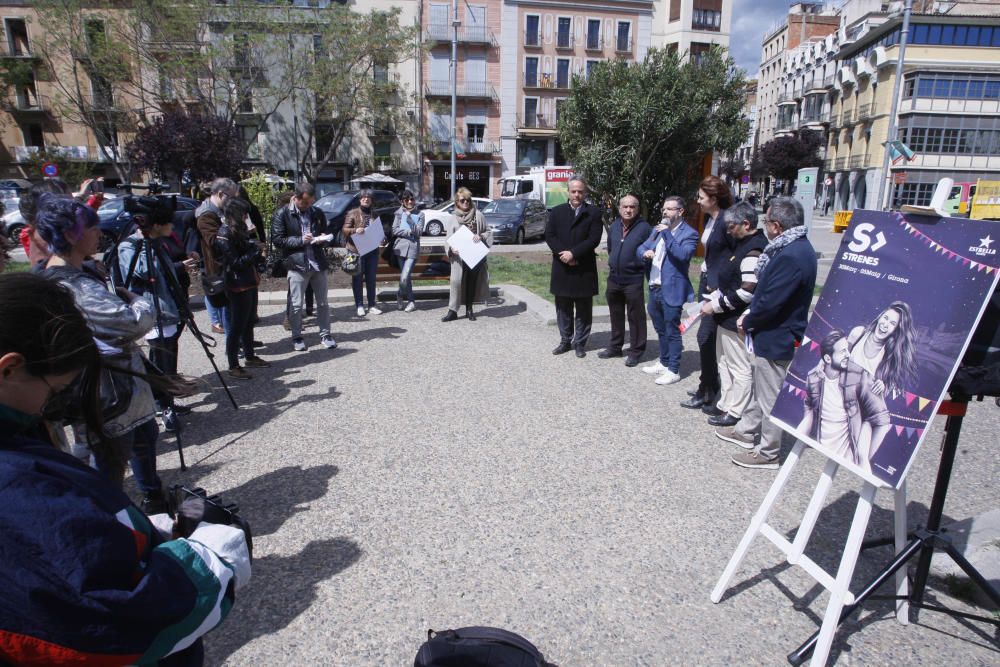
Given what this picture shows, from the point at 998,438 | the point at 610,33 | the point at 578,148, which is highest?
the point at 610,33

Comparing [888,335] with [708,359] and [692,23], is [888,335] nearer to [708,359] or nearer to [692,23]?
[708,359]

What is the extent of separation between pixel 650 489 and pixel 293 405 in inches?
123

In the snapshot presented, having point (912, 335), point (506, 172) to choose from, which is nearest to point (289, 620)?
point (912, 335)

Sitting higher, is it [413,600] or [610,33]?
[610,33]

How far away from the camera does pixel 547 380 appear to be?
19.9 ft

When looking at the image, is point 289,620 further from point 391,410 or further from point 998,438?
point 998,438

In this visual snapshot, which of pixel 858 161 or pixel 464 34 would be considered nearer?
pixel 464 34

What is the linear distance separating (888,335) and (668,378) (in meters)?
3.57

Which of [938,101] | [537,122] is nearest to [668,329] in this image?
[537,122]

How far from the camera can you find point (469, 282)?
8.59m

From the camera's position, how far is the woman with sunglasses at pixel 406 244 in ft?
29.8

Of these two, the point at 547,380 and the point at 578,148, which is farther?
the point at 578,148

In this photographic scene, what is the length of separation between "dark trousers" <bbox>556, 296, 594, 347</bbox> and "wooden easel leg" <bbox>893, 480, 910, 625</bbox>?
4.29 metres

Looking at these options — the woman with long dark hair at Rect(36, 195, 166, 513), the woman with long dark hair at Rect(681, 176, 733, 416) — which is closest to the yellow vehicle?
the woman with long dark hair at Rect(681, 176, 733, 416)
